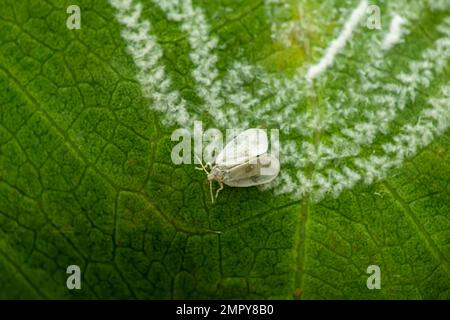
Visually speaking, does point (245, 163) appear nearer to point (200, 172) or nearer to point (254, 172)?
point (254, 172)

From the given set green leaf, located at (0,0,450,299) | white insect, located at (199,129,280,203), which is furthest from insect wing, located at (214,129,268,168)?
green leaf, located at (0,0,450,299)

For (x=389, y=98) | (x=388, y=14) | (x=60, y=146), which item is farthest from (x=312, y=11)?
(x=60, y=146)

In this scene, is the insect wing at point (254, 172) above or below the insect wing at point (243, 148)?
below

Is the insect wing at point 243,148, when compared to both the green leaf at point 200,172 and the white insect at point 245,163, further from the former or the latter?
the green leaf at point 200,172

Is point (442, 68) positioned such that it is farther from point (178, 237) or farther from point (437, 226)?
point (178, 237)

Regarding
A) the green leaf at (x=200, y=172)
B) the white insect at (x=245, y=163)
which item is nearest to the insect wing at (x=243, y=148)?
the white insect at (x=245, y=163)

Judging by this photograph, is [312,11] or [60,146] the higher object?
[312,11]
